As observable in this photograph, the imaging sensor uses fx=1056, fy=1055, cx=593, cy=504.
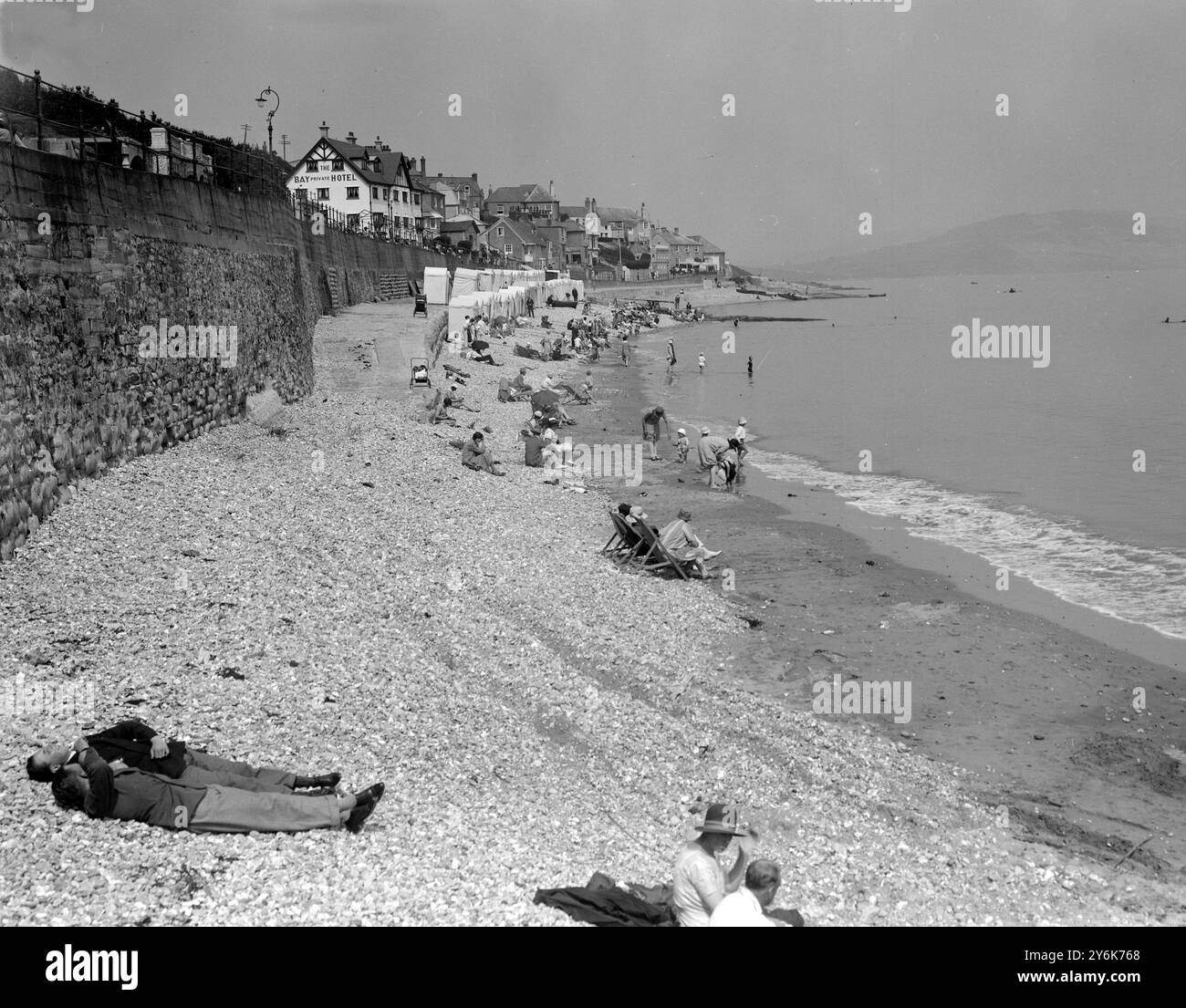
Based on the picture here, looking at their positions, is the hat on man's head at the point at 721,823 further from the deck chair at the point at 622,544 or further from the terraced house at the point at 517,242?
the terraced house at the point at 517,242

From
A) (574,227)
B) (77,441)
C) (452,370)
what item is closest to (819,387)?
(452,370)

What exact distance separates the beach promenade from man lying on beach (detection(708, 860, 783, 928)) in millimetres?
771

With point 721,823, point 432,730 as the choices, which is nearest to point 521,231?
point 432,730

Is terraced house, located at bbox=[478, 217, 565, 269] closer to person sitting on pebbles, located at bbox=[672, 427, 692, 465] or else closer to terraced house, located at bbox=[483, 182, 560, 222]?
terraced house, located at bbox=[483, 182, 560, 222]

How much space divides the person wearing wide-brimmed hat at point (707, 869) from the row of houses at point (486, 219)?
39.9 metres

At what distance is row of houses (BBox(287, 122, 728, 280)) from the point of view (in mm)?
76375

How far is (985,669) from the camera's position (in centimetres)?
1214

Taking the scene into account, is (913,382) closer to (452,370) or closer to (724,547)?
(452,370)

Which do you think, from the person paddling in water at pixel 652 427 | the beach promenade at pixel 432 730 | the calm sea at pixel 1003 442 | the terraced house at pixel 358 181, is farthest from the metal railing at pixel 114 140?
the terraced house at pixel 358 181

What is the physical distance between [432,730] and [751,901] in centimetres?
397

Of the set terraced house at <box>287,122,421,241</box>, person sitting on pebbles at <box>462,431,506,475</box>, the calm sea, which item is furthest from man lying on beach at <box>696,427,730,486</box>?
terraced house at <box>287,122,421,241</box>

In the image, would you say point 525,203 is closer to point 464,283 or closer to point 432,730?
point 464,283

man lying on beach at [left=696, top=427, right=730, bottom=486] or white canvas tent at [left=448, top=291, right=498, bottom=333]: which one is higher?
white canvas tent at [left=448, top=291, right=498, bottom=333]

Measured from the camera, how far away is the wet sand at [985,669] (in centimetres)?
901
